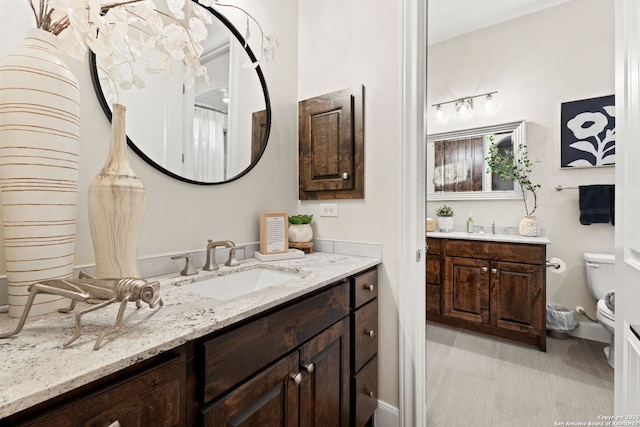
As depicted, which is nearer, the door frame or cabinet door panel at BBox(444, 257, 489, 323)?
the door frame

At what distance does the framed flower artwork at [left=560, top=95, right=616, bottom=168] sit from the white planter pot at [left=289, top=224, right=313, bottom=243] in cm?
243

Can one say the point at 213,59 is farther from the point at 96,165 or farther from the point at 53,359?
the point at 53,359

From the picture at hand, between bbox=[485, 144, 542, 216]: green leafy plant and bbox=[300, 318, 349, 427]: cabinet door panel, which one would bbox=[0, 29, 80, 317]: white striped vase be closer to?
bbox=[300, 318, 349, 427]: cabinet door panel

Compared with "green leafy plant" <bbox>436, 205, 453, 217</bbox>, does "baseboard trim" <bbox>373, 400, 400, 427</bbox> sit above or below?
Answer: below

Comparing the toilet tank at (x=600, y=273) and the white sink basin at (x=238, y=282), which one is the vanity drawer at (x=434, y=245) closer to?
the toilet tank at (x=600, y=273)

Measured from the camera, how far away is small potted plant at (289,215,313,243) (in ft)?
5.42

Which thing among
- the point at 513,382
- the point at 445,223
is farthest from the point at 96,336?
the point at 445,223

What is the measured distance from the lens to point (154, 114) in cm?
119

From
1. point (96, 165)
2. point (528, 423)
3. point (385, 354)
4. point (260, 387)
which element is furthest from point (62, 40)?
point (528, 423)

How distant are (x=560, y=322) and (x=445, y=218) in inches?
49.7

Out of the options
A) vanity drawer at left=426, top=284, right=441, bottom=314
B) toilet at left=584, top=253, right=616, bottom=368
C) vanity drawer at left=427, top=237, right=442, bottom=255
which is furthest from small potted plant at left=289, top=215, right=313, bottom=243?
toilet at left=584, top=253, right=616, bottom=368

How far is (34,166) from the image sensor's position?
69 centimetres

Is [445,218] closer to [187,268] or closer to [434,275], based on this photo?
[434,275]

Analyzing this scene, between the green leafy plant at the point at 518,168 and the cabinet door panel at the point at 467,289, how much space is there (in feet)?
2.55
